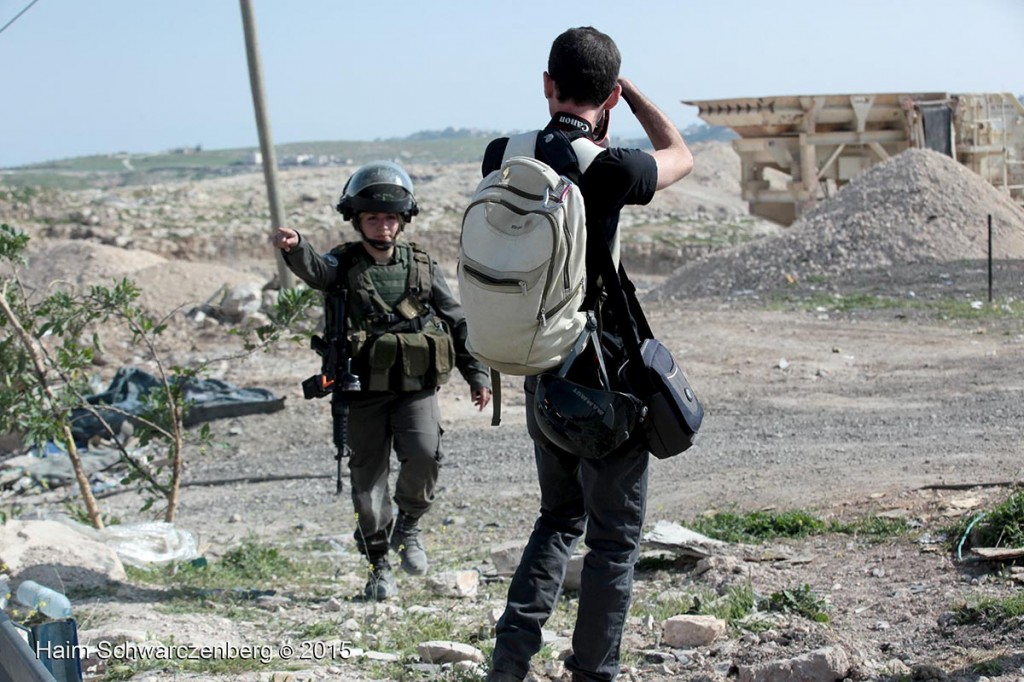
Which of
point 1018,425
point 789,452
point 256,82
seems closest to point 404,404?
point 789,452

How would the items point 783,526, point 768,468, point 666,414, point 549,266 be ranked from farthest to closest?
point 768,468 < point 783,526 < point 666,414 < point 549,266

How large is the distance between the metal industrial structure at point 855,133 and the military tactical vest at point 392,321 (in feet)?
54.2

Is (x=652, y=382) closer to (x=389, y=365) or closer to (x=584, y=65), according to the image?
(x=584, y=65)

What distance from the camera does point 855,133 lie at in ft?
67.9

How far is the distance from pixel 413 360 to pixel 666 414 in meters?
1.99

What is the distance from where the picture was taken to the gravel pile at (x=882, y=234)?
1536 cm

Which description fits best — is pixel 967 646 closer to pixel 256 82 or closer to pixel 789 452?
pixel 789 452

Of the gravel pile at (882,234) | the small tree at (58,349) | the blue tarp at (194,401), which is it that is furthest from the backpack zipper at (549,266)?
the gravel pile at (882,234)

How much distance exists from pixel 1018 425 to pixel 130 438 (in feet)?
22.6

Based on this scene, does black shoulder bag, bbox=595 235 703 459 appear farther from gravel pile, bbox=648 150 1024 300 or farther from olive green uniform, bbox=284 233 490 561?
gravel pile, bbox=648 150 1024 300

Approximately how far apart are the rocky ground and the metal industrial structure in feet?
10.7

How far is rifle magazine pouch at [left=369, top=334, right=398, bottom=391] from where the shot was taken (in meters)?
4.97

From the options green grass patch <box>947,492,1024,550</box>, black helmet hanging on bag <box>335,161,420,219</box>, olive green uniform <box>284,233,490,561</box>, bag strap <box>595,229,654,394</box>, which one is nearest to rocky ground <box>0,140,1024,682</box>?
green grass patch <box>947,492,1024,550</box>

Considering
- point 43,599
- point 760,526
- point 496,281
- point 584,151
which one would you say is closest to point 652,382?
point 496,281
